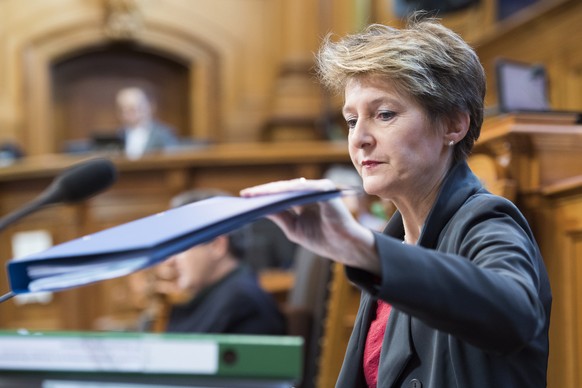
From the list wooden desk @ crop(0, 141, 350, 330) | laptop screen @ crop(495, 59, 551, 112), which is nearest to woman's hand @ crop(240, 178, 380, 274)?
laptop screen @ crop(495, 59, 551, 112)

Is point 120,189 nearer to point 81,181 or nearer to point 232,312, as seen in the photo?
point 232,312

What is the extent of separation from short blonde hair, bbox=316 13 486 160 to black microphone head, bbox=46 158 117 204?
2.68ft

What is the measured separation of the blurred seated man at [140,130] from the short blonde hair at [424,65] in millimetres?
5537

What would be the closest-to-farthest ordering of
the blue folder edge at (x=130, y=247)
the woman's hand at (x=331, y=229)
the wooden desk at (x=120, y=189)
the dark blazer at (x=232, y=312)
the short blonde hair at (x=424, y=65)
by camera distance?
the blue folder edge at (x=130, y=247)
the woman's hand at (x=331, y=229)
the short blonde hair at (x=424, y=65)
the dark blazer at (x=232, y=312)
the wooden desk at (x=120, y=189)

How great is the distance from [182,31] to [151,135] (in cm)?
269

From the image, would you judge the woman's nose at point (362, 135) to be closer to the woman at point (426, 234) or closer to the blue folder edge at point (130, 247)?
the woman at point (426, 234)

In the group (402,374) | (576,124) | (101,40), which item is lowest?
(402,374)

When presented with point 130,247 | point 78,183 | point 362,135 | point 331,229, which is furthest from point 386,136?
point 78,183

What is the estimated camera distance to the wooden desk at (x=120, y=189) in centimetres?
554

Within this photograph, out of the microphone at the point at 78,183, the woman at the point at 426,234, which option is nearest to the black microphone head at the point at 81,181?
the microphone at the point at 78,183

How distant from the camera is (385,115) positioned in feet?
4.26

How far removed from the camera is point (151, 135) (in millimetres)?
7086

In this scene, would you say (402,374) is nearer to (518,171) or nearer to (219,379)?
(219,379)

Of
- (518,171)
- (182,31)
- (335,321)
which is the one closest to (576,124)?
(518,171)
